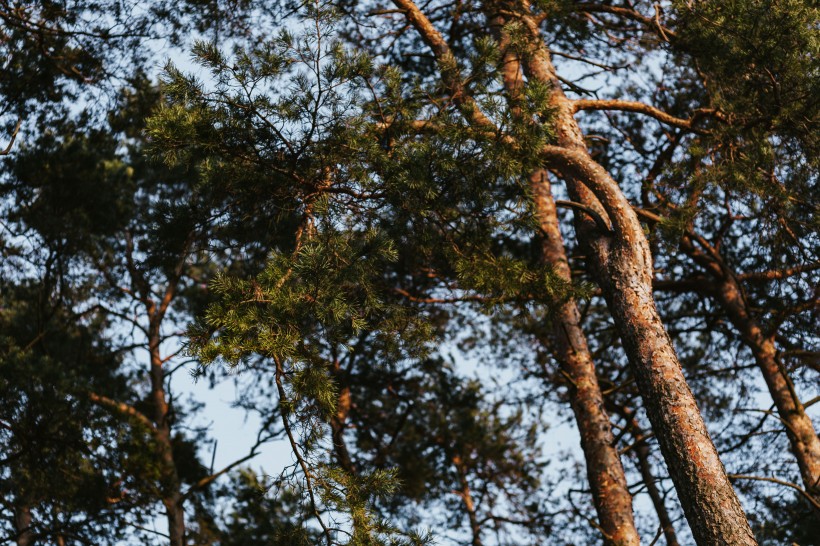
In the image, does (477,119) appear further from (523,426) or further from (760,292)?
(523,426)

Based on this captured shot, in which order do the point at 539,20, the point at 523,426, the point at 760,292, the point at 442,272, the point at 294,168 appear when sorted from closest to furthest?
the point at 294,168, the point at 442,272, the point at 539,20, the point at 760,292, the point at 523,426

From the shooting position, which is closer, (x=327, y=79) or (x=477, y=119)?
(x=327, y=79)

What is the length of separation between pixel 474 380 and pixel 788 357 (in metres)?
4.68

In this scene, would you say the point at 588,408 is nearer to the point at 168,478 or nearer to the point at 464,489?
the point at 168,478

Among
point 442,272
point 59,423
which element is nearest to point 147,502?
point 59,423

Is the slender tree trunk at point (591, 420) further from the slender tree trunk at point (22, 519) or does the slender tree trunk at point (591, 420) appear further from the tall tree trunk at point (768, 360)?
the slender tree trunk at point (22, 519)

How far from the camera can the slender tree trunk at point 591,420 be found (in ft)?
19.2

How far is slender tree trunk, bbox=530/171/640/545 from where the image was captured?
19.2ft

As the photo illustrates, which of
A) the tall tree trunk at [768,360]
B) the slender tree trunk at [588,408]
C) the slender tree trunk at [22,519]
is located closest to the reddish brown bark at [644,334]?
the slender tree trunk at [588,408]

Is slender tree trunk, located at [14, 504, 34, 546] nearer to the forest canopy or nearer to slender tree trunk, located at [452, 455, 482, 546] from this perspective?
the forest canopy

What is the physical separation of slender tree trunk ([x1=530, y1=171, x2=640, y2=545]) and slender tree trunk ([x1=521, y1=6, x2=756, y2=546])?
0.41 metres

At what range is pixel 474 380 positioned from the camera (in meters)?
12.3

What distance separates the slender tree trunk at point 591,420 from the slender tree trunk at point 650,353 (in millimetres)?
414

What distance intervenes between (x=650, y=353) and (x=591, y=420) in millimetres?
1557
